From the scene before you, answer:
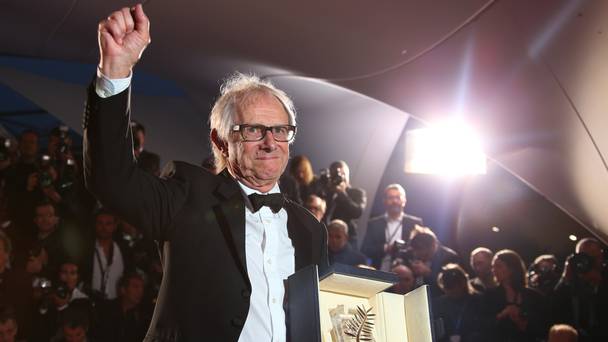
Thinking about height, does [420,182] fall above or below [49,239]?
above

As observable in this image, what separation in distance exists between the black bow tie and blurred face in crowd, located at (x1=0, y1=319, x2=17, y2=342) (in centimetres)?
334

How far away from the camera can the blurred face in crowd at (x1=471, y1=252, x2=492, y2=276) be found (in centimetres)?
592

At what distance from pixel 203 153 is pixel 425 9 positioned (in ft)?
18.5

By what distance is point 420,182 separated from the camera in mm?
10211

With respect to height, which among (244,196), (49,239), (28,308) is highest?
(49,239)

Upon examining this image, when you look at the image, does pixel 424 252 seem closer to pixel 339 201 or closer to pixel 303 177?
pixel 339 201

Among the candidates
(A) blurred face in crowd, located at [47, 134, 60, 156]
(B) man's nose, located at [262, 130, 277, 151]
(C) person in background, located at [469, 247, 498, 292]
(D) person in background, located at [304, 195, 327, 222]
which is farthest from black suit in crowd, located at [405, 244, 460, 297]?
(B) man's nose, located at [262, 130, 277, 151]

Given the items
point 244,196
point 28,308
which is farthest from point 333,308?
point 28,308

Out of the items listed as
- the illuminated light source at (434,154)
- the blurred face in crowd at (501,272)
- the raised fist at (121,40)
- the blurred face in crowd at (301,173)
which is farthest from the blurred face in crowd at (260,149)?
the illuminated light source at (434,154)

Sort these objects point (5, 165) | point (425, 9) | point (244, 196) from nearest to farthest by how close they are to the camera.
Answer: point (244, 196) < point (425, 9) < point (5, 165)

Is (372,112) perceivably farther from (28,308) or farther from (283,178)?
(28,308)

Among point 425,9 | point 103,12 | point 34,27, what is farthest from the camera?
point 34,27

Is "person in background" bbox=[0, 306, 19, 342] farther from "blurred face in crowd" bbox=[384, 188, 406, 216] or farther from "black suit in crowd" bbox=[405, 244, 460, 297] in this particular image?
"blurred face in crowd" bbox=[384, 188, 406, 216]

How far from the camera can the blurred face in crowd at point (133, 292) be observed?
17.6 feet
